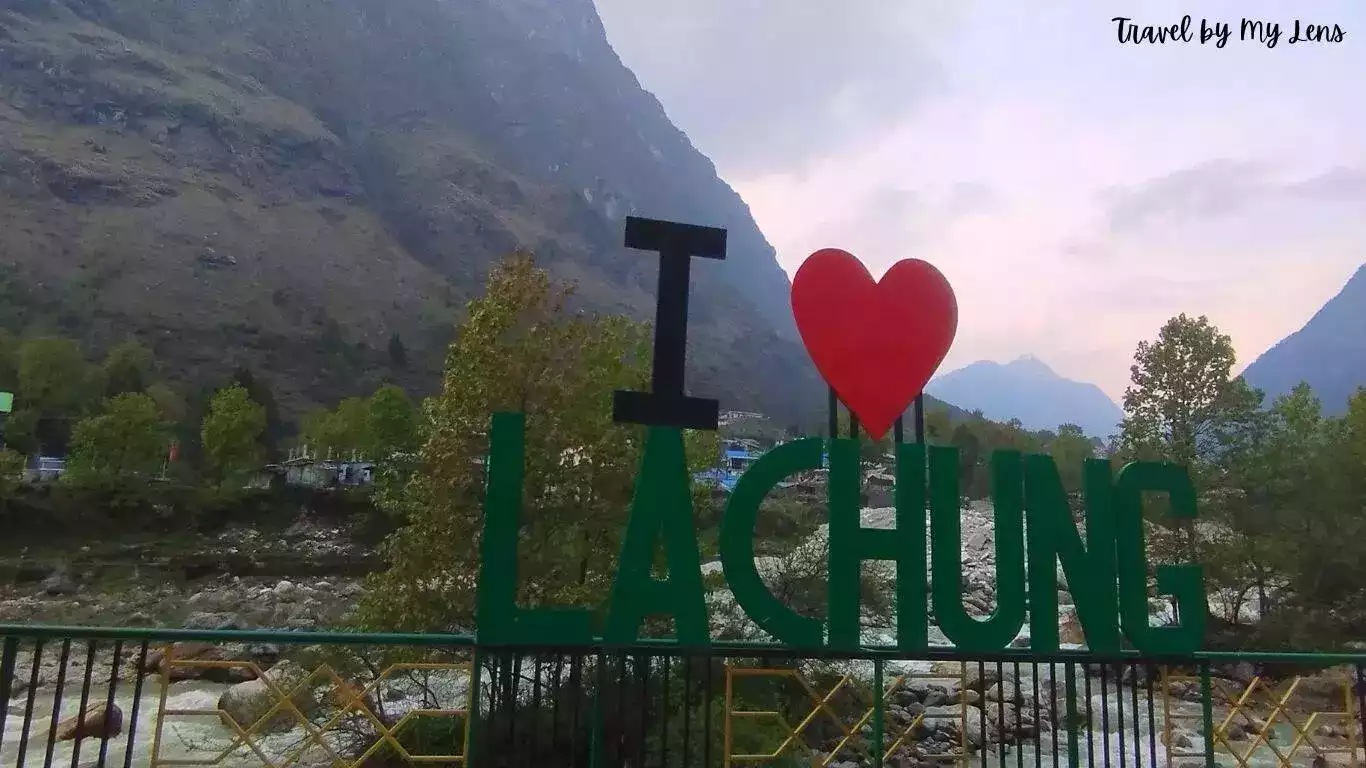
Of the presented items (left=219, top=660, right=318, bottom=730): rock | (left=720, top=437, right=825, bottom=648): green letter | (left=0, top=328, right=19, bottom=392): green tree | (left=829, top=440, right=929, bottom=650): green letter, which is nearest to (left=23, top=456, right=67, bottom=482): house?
(left=0, top=328, right=19, bottom=392): green tree

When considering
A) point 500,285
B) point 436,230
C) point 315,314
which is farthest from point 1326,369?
point 500,285

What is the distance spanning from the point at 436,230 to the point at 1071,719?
109557 mm

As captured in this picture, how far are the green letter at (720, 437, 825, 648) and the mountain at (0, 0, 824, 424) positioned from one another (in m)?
69.3

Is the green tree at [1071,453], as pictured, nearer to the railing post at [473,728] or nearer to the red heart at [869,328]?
the red heart at [869,328]

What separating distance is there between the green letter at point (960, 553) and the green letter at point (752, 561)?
845 mm

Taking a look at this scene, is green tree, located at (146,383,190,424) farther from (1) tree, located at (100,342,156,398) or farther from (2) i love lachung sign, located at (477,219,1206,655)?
(2) i love lachung sign, located at (477,219,1206,655)

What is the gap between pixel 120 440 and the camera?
35000 millimetres

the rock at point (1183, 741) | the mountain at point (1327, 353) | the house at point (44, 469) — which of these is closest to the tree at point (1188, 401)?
the rock at point (1183, 741)

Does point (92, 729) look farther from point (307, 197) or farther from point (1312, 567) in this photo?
point (307, 197)

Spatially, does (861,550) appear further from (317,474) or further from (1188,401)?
(317,474)

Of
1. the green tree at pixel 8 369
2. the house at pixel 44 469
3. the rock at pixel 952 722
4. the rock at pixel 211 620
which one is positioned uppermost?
the green tree at pixel 8 369

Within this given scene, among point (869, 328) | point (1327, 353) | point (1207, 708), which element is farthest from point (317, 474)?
point (1327, 353)

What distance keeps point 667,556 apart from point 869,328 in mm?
2097

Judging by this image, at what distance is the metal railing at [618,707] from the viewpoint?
4434mm
